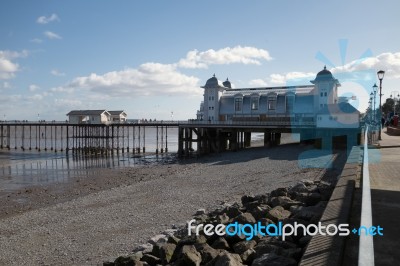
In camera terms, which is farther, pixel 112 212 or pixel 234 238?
pixel 112 212

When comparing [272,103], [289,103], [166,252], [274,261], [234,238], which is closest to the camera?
[274,261]

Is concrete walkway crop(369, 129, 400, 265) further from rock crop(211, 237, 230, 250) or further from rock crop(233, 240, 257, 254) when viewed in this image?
rock crop(211, 237, 230, 250)

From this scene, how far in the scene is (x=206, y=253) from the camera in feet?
19.1

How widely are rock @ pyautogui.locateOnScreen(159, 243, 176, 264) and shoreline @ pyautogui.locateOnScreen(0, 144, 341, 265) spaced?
7.72 ft

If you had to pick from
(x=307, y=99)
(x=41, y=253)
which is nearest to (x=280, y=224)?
(x=41, y=253)

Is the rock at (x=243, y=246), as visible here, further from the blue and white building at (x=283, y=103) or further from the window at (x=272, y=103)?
the window at (x=272, y=103)

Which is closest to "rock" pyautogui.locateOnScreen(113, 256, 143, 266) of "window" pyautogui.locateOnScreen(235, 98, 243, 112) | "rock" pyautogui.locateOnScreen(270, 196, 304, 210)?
"rock" pyautogui.locateOnScreen(270, 196, 304, 210)

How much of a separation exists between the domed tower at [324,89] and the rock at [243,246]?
33.3 meters

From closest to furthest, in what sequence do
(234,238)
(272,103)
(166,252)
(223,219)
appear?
(166,252) → (234,238) → (223,219) → (272,103)

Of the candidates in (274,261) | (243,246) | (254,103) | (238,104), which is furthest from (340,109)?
(274,261)

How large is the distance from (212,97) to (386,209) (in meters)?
37.0

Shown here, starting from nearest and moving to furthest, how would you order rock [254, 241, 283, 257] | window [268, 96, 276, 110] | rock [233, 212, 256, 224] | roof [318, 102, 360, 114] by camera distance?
rock [254, 241, 283, 257], rock [233, 212, 256, 224], roof [318, 102, 360, 114], window [268, 96, 276, 110]

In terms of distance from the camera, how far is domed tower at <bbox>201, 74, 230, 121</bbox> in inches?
1658

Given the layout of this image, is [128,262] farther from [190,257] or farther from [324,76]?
[324,76]
